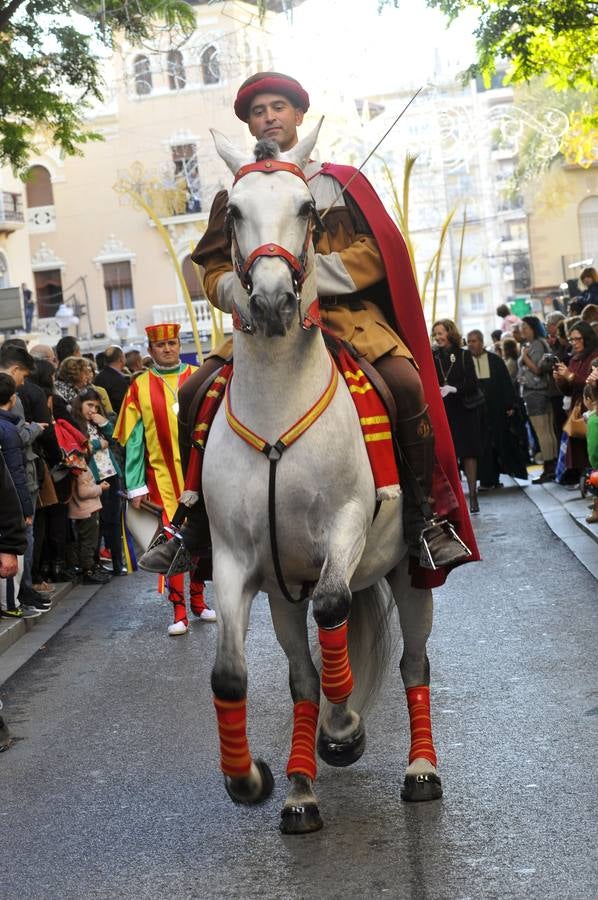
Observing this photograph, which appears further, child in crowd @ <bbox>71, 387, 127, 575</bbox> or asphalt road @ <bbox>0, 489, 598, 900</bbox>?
child in crowd @ <bbox>71, 387, 127, 575</bbox>

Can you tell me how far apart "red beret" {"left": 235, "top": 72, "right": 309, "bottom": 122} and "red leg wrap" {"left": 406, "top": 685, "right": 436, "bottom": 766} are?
2.46m

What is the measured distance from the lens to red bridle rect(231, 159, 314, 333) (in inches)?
184

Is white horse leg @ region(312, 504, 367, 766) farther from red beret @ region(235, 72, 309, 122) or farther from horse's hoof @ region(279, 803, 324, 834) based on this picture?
red beret @ region(235, 72, 309, 122)

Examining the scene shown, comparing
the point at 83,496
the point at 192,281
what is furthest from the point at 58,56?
the point at 192,281

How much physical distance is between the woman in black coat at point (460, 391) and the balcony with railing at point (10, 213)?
105 feet

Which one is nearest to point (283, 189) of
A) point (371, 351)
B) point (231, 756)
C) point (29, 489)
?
point (371, 351)

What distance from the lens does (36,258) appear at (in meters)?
55.2

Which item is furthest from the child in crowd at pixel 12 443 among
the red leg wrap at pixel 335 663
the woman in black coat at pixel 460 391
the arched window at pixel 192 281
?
the arched window at pixel 192 281

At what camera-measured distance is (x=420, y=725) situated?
5.96 metres

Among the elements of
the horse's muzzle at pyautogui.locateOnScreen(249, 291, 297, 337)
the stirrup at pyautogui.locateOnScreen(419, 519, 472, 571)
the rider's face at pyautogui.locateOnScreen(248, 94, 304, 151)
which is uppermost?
the rider's face at pyautogui.locateOnScreen(248, 94, 304, 151)

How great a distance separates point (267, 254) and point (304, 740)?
2.07 m

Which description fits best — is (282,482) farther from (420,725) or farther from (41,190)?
(41,190)

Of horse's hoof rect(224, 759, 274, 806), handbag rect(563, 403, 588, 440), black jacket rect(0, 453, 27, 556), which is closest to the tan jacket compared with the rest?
handbag rect(563, 403, 588, 440)

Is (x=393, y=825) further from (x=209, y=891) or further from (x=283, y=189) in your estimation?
(x=283, y=189)
